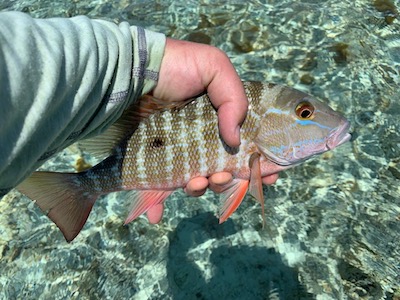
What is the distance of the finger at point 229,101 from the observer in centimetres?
243

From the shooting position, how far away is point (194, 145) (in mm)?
2537

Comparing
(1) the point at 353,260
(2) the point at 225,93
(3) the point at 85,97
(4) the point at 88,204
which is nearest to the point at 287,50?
(1) the point at 353,260

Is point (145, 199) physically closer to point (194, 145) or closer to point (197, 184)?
point (197, 184)

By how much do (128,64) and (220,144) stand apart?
64 cm

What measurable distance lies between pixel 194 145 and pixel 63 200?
81cm

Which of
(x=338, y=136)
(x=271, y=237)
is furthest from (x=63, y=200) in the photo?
(x=271, y=237)

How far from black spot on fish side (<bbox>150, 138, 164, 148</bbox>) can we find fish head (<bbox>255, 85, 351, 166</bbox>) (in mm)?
526

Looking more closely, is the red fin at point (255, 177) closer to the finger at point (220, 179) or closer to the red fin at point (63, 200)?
the finger at point (220, 179)

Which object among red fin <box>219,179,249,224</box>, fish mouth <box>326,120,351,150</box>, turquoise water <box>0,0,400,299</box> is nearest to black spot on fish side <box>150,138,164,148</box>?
red fin <box>219,179,249,224</box>

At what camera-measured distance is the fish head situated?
2.57 metres


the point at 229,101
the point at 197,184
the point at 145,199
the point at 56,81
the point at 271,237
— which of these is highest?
the point at 56,81

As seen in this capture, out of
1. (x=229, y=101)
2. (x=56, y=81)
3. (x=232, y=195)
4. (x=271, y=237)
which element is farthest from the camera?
(x=271, y=237)

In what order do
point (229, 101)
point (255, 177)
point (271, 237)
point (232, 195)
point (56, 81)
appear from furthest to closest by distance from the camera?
point (271, 237), point (232, 195), point (255, 177), point (229, 101), point (56, 81)

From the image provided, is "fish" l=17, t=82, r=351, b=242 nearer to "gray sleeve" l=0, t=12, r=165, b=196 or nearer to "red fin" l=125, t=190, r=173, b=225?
"red fin" l=125, t=190, r=173, b=225
